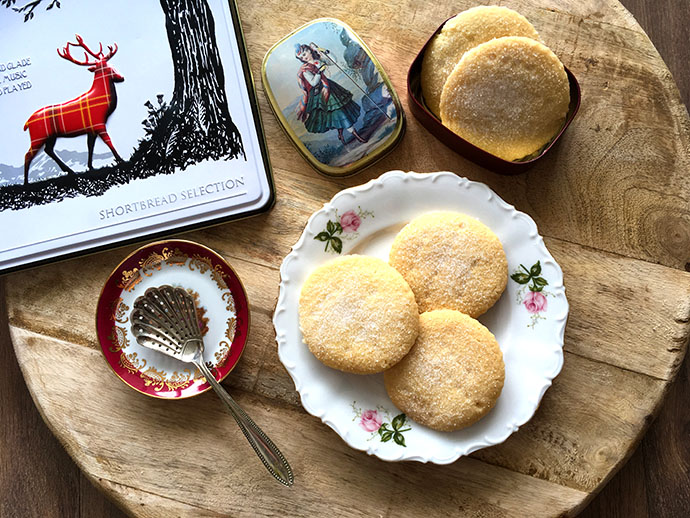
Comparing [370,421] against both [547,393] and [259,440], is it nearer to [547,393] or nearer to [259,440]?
[259,440]

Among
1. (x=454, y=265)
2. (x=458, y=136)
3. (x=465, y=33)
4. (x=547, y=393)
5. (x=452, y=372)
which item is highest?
(x=465, y=33)

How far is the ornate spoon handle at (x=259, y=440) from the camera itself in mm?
893

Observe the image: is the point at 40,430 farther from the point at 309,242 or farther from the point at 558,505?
the point at 558,505

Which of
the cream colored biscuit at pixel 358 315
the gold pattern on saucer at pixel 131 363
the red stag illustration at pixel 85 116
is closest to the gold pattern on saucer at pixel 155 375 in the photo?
the gold pattern on saucer at pixel 131 363

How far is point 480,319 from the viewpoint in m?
0.93

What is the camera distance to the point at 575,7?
37.4 inches

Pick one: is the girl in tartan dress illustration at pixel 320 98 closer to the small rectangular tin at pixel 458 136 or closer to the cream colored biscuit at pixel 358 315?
the small rectangular tin at pixel 458 136

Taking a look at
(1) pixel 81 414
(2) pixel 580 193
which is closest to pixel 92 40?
(1) pixel 81 414

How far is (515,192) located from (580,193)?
0.11 m

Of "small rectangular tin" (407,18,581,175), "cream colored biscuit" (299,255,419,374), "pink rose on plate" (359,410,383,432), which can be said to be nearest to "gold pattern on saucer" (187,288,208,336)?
"cream colored biscuit" (299,255,419,374)

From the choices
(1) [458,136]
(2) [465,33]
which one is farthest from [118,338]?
(2) [465,33]

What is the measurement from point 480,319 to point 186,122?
2.03ft

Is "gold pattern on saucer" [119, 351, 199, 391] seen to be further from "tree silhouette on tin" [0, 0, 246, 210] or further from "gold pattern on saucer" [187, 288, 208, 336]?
"tree silhouette on tin" [0, 0, 246, 210]

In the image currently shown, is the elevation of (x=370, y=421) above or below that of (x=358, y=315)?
below
